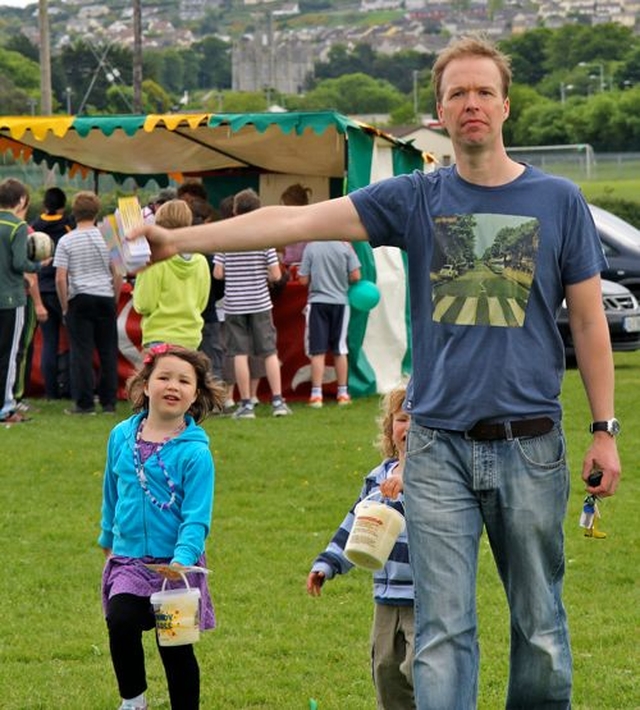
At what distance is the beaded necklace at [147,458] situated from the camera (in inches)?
223

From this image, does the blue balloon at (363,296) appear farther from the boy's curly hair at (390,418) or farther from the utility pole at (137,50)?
the utility pole at (137,50)

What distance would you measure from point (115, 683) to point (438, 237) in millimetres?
2711

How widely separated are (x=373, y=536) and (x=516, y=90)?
116 m

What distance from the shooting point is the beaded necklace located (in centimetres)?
567

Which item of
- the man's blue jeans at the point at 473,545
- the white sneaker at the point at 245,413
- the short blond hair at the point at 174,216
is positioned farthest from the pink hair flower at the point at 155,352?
the white sneaker at the point at 245,413

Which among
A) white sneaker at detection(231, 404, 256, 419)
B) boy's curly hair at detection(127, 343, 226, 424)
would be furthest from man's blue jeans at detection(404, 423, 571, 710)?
white sneaker at detection(231, 404, 256, 419)

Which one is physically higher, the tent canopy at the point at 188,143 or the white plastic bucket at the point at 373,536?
the tent canopy at the point at 188,143

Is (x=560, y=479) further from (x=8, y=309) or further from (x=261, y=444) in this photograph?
(x=8, y=309)

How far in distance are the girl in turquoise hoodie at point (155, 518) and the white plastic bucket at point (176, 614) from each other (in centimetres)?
14

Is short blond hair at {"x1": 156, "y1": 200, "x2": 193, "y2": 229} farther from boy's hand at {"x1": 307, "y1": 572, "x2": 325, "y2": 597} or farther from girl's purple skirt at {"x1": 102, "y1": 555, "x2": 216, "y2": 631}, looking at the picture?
boy's hand at {"x1": 307, "y1": 572, "x2": 325, "y2": 597}

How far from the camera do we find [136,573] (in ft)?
18.5

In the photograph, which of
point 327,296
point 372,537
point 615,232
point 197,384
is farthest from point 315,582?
point 615,232

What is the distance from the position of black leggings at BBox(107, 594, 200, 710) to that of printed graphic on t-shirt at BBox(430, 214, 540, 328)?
1.61 m

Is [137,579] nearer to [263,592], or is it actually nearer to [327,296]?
[263,592]
